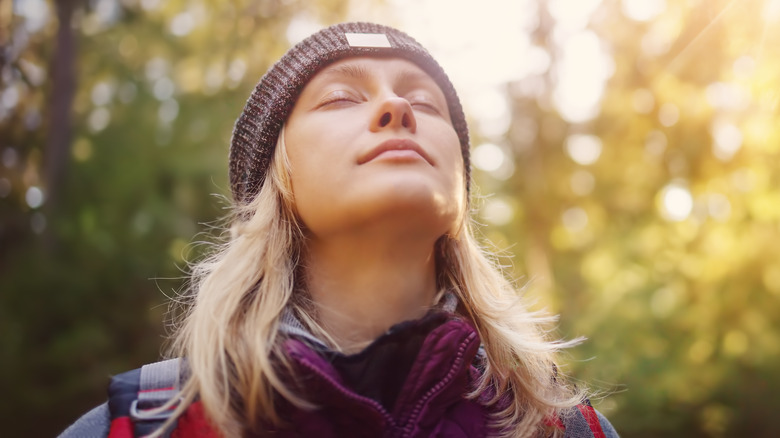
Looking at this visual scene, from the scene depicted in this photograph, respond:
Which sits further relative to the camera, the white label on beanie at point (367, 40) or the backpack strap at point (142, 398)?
the white label on beanie at point (367, 40)

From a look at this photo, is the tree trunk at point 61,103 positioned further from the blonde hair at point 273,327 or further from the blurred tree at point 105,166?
the blonde hair at point 273,327

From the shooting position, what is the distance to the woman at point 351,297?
1522 millimetres

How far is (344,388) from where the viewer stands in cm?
145

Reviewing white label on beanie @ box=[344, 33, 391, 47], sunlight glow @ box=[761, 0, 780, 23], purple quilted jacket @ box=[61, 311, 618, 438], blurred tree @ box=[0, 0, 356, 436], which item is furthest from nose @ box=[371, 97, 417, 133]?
blurred tree @ box=[0, 0, 356, 436]

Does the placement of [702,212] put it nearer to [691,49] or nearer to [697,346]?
[697,346]

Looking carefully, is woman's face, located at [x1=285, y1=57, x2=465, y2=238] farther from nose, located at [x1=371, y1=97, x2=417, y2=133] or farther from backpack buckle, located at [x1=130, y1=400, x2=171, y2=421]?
backpack buckle, located at [x1=130, y1=400, x2=171, y2=421]

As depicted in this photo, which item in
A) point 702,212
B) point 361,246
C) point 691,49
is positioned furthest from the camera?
point 702,212

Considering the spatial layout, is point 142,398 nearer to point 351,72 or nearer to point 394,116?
point 394,116

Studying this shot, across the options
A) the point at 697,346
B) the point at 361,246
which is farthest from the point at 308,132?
the point at 697,346

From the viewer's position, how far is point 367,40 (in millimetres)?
2002

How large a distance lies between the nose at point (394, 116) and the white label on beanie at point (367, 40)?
300 mm

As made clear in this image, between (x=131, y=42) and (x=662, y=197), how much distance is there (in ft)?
22.7

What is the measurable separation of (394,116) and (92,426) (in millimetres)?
1151

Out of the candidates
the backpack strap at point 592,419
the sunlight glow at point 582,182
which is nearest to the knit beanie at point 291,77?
the backpack strap at point 592,419
